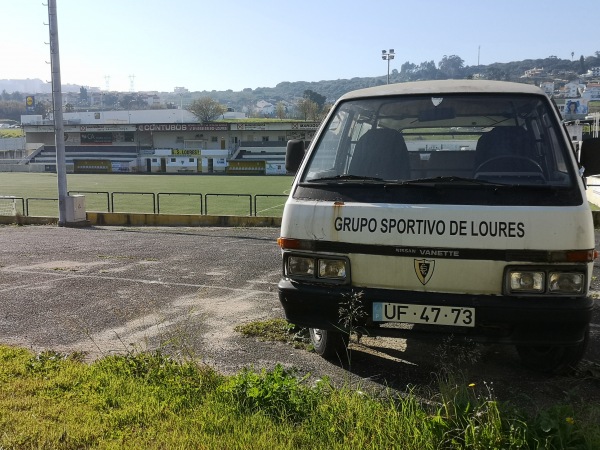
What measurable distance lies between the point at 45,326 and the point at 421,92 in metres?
3.96

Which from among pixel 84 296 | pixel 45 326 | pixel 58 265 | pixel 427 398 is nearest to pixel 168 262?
pixel 58 265

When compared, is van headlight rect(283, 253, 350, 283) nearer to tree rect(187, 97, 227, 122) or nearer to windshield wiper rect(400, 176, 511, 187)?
windshield wiper rect(400, 176, 511, 187)

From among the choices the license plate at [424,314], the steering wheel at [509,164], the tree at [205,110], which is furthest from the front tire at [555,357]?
the tree at [205,110]

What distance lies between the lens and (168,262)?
947 cm

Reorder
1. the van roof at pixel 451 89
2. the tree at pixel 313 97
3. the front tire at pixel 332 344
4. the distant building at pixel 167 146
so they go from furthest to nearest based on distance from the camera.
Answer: the tree at pixel 313 97
the distant building at pixel 167 146
the van roof at pixel 451 89
the front tire at pixel 332 344

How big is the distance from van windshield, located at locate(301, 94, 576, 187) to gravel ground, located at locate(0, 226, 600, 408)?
50.4 inches

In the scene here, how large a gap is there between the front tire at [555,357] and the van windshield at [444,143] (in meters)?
1.13

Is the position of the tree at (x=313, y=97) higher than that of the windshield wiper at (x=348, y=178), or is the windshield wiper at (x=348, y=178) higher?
the tree at (x=313, y=97)

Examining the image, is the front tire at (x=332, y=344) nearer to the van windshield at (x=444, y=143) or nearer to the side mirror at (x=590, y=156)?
the van windshield at (x=444, y=143)

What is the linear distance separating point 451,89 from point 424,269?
5.36 ft

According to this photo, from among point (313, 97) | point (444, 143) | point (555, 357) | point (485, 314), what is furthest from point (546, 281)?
point (313, 97)

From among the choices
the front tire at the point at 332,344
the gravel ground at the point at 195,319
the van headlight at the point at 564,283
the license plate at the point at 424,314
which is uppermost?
the van headlight at the point at 564,283

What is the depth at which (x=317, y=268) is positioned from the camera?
12.8 feet

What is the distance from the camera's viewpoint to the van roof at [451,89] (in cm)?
446
